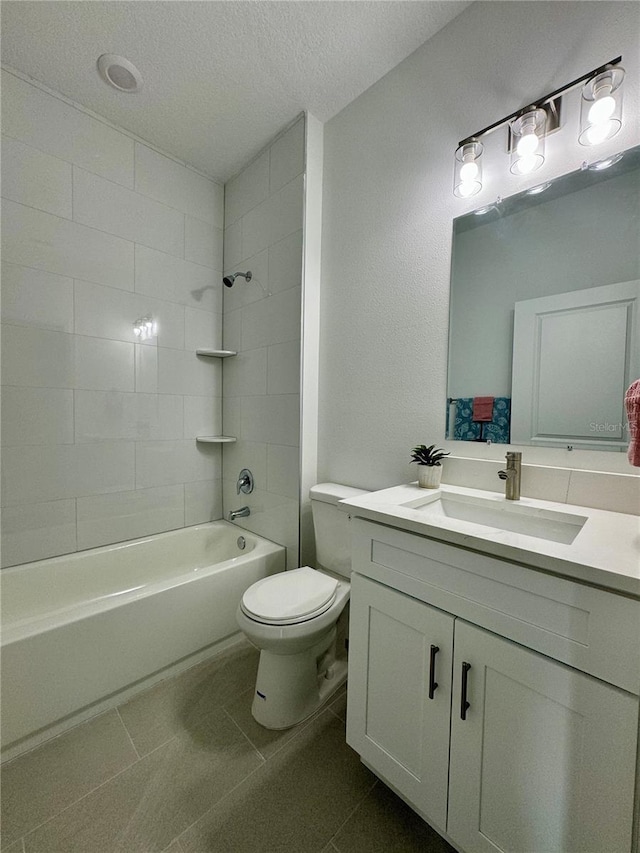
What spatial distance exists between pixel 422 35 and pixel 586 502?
6.18ft

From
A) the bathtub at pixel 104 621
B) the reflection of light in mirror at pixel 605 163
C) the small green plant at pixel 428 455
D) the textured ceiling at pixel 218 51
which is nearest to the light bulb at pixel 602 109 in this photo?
the reflection of light in mirror at pixel 605 163

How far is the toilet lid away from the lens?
1239 millimetres

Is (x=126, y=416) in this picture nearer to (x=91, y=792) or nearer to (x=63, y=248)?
(x=63, y=248)

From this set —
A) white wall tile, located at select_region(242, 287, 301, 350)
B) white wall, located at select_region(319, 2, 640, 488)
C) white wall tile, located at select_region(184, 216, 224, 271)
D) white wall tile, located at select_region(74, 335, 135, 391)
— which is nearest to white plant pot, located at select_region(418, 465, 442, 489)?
white wall, located at select_region(319, 2, 640, 488)

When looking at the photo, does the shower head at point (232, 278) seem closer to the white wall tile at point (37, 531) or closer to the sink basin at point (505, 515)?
the white wall tile at point (37, 531)

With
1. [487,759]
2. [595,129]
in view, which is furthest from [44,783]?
[595,129]

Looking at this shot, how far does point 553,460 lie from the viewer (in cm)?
113

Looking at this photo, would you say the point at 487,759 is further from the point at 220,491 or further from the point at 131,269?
the point at 131,269

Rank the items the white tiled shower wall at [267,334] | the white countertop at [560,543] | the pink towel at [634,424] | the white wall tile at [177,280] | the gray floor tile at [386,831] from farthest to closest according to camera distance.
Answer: the white wall tile at [177,280] < the white tiled shower wall at [267,334] < the gray floor tile at [386,831] < the pink towel at [634,424] < the white countertop at [560,543]

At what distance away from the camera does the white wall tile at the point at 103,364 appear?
1.76 m

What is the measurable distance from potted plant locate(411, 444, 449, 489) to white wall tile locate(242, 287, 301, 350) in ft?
2.95

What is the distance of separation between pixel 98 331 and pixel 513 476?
6.65 ft

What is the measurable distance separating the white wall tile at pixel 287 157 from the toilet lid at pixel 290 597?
78.6 inches

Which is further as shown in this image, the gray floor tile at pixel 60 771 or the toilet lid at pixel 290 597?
the toilet lid at pixel 290 597
